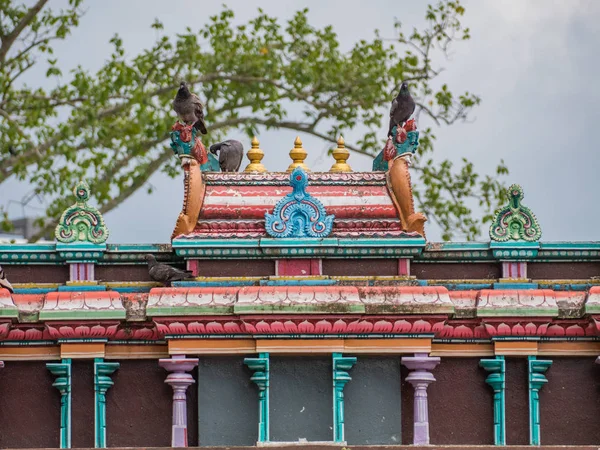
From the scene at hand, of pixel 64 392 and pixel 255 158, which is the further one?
pixel 255 158

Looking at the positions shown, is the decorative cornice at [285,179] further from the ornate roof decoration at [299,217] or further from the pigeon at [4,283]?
the pigeon at [4,283]

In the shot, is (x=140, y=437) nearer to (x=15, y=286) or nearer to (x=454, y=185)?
(x=15, y=286)

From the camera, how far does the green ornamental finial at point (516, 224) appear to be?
18203 mm

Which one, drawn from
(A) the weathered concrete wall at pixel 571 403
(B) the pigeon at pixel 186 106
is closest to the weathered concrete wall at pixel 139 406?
(B) the pigeon at pixel 186 106

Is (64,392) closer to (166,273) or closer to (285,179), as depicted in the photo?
(166,273)

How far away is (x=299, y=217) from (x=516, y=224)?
6.41 ft

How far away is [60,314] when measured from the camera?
692 inches

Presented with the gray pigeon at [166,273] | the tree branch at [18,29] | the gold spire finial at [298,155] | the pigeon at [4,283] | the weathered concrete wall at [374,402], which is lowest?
the weathered concrete wall at [374,402]

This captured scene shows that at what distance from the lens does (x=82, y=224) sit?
18156 mm

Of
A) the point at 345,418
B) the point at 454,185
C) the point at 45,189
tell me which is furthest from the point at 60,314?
the point at 454,185

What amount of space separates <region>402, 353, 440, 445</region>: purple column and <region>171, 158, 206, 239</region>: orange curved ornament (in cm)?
226

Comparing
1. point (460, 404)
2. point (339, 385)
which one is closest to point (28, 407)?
point (339, 385)

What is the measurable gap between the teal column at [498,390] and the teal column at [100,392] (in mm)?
3277

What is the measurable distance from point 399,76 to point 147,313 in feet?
41.6
